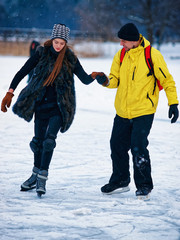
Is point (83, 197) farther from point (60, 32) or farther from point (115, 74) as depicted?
point (60, 32)

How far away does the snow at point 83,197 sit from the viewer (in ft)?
10.3

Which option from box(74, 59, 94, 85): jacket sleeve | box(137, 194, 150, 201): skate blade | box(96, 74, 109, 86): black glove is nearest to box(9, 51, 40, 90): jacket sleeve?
box(74, 59, 94, 85): jacket sleeve

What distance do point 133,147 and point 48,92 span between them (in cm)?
93

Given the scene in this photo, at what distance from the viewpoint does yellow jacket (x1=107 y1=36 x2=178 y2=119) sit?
3816 millimetres

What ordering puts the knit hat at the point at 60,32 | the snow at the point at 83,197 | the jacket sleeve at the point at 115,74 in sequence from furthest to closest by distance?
the jacket sleeve at the point at 115,74 → the knit hat at the point at 60,32 → the snow at the point at 83,197

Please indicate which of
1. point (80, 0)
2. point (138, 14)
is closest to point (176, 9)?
point (138, 14)

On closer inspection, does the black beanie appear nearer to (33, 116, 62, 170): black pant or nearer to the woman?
the woman

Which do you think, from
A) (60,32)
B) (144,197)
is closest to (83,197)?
(144,197)

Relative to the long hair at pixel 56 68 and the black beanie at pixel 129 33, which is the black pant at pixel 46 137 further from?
the black beanie at pixel 129 33

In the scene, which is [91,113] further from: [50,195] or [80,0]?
[80,0]

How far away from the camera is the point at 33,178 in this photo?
13.6 ft

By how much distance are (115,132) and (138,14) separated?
100 ft

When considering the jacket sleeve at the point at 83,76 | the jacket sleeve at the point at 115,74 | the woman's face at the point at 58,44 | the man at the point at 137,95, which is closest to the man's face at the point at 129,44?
the man at the point at 137,95

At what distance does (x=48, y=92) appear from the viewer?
13.0 ft
